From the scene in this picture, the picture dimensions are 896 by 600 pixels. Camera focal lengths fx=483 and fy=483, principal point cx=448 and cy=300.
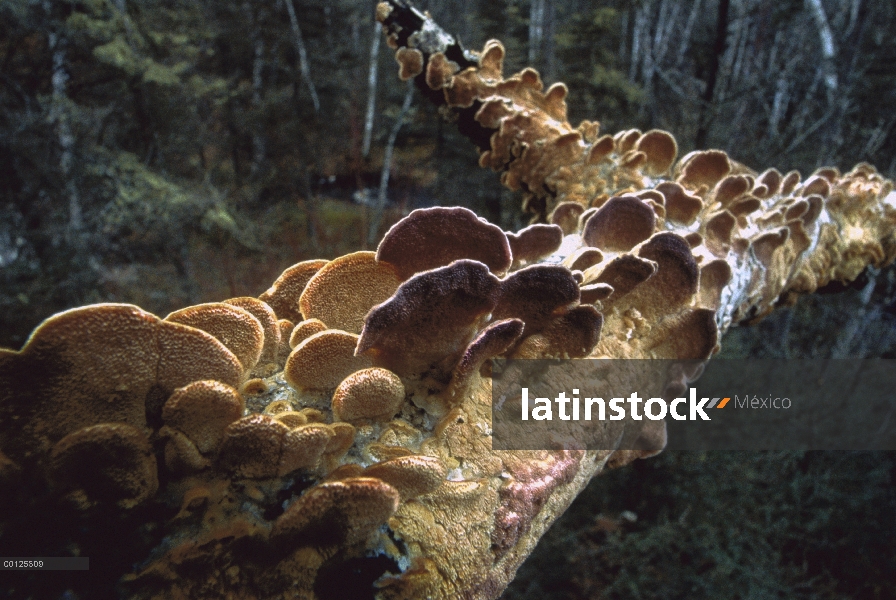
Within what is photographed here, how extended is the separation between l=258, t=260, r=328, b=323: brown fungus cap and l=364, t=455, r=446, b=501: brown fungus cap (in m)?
0.36

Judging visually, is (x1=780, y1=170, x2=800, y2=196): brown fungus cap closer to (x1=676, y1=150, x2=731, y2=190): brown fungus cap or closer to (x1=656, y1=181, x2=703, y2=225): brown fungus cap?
(x1=676, y1=150, x2=731, y2=190): brown fungus cap

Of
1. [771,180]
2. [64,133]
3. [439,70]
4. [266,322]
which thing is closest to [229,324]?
[266,322]

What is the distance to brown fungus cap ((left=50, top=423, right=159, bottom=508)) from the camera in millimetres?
559

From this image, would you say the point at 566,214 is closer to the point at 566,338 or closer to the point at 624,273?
the point at 624,273

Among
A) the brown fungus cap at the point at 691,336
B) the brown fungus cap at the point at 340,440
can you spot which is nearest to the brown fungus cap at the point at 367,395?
the brown fungus cap at the point at 340,440

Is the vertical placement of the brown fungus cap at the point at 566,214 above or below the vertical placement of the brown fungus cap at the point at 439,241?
below

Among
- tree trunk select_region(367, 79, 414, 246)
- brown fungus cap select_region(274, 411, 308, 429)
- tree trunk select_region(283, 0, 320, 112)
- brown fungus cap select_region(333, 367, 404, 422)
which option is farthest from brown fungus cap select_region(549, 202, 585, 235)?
tree trunk select_region(283, 0, 320, 112)

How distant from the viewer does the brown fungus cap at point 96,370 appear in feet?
1.86

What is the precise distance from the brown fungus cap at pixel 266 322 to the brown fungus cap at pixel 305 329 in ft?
0.11

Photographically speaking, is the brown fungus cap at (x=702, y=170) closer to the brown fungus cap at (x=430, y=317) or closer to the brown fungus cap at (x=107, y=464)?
the brown fungus cap at (x=430, y=317)

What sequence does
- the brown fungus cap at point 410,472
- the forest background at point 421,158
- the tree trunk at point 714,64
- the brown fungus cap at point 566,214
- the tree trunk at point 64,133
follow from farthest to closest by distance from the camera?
the tree trunk at point 64,133, the forest background at point 421,158, the tree trunk at point 714,64, the brown fungus cap at point 566,214, the brown fungus cap at point 410,472

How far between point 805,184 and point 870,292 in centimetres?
427

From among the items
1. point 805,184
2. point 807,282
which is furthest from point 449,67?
point 807,282

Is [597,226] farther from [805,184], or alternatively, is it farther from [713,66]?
[713,66]
